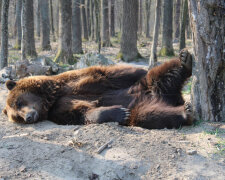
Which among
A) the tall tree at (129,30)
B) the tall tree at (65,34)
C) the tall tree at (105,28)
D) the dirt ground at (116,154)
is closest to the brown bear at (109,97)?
the dirt ground at (116,154)

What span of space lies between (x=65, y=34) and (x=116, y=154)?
9386mm

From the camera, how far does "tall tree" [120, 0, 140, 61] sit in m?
11.6

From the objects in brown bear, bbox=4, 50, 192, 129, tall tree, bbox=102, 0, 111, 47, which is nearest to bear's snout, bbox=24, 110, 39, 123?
brown bear, bbox=4, 50, 192, 129

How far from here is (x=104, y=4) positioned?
18.5 m

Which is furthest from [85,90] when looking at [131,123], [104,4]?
[104,4]

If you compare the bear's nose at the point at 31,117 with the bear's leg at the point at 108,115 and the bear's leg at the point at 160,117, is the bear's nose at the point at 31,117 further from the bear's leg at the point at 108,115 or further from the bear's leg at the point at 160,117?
the bear's leg at the point at 160,117

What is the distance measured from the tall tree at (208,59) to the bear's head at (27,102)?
2.67 m

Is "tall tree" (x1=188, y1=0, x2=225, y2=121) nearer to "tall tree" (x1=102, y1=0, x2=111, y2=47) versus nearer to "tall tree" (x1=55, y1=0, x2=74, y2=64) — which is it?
"tall tree" (x1=55, y1=0, x2=74, y2=64)

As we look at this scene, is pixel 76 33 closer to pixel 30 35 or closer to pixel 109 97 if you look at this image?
pixel 30 35

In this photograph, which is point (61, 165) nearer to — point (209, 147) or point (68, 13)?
point (209, 147)

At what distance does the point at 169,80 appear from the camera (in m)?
4.37

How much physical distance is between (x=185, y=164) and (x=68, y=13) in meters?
10.1

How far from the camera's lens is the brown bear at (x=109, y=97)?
406cm

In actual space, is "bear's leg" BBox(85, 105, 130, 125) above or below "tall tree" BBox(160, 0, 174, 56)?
below
